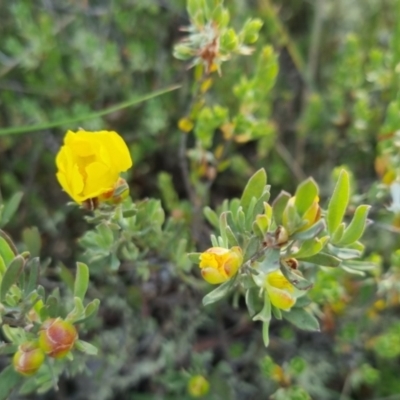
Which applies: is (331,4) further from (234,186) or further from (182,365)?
(182,365)

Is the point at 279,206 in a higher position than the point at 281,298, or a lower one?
higher

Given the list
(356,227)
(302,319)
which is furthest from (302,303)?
(356,227)

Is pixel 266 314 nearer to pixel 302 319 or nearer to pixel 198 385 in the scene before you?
pixel 302 319

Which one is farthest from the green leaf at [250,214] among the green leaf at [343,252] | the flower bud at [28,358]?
the flower bud at [28,358]

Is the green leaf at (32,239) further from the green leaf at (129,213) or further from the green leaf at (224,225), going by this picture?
the green leaf at (224,225)

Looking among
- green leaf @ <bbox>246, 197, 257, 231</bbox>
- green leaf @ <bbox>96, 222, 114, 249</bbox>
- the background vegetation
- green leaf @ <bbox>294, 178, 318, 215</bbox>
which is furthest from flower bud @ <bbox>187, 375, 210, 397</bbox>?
green leaf @ <bbox>294, 178, 318, 215</bbox>

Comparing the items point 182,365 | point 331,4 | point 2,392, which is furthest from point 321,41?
point 2,392
